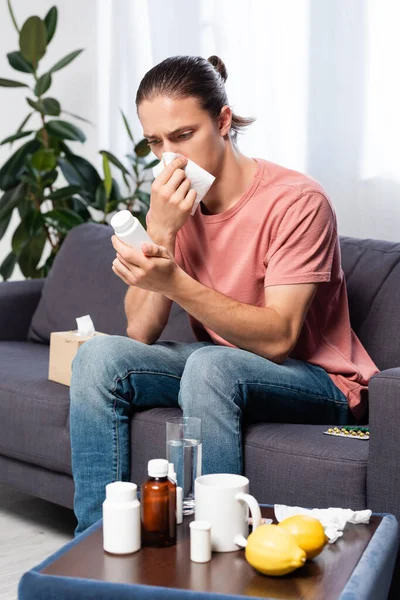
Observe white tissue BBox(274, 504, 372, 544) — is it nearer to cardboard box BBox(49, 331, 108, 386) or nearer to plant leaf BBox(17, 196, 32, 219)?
cardboard box BBox(49, 331, 108, 386)

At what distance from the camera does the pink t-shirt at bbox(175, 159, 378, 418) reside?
71.7 inches

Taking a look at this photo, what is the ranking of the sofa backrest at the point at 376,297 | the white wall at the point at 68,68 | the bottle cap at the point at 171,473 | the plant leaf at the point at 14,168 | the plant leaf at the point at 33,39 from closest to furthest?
the bottle cap at the point at 171,473, the sofa backrest at the point at 376,297, the plant leaf at the point at 33,39, the plant leaf at the point at 14,168, the white wall at the point at 68,68

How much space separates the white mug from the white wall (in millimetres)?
2991

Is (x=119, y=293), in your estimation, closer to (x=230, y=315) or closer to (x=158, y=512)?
(x=230, y=315)

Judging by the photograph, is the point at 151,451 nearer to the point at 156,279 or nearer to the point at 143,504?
the point at 156,279

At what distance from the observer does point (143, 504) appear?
1269mm

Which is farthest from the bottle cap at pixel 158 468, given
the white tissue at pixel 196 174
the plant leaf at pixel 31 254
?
the plant leaf at pixel 31 254

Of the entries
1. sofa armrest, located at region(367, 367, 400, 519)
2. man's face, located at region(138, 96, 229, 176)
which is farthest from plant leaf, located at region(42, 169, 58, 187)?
sofa armrest, located at region(367, 367, 400, 519)

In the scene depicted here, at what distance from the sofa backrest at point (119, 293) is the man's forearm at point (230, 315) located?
15.7 inches

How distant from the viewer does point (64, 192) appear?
11.0 ft

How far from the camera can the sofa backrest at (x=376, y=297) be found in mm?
2061

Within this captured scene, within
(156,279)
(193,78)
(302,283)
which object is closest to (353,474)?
(302,283)

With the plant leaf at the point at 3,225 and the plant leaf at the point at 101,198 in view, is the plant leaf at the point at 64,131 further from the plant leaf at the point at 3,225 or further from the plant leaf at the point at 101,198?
the plant leaf at the point at 3,225

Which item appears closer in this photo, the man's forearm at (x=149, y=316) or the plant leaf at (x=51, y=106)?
the man's forearm at (x=149, y=316)
